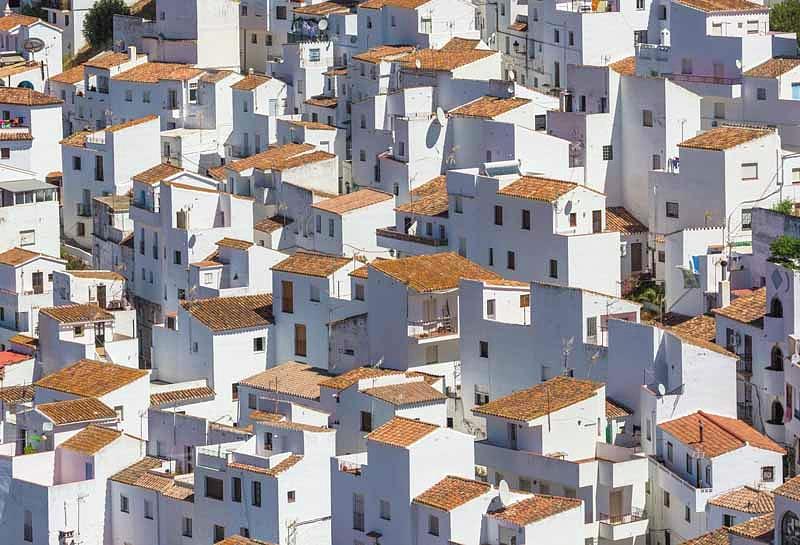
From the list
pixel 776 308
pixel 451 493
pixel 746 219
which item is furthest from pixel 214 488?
pixel 746 219

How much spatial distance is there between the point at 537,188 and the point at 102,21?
37802mm

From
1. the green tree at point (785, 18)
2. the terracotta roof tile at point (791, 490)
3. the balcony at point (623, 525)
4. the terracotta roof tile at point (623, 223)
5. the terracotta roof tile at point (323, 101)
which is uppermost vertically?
the green tree at point (785, 18)

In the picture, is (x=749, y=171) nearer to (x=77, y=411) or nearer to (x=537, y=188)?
(x=537, y=188)

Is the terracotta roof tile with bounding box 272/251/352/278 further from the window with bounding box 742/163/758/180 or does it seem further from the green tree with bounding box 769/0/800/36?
the green tree with bounding box 769/0/800/36

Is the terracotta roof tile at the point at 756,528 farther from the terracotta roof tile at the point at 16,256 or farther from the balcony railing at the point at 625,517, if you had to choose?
the terracotta roof tile at the point at 16,256

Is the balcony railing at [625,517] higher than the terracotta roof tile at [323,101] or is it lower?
lower

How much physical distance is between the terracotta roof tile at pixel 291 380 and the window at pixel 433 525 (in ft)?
29.2

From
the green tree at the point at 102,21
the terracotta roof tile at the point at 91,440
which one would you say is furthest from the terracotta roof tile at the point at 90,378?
the green tree at the point at 102,21

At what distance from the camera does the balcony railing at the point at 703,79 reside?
70750 mm

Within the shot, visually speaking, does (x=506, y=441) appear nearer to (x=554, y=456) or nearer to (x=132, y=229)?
(x=554, y=456)

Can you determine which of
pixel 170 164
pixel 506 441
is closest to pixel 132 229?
pixel 170 164

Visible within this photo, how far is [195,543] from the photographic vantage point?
201 ft

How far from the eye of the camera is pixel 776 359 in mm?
58594

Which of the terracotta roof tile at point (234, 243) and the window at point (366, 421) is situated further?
the terracotta roof tile at point (234, 243)
